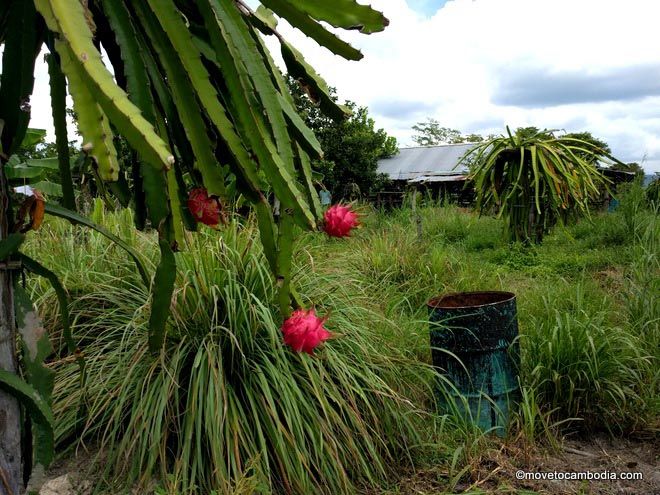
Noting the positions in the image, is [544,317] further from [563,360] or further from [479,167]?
[479,167]

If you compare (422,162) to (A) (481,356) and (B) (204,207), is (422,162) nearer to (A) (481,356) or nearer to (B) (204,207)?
(A) (481,356)

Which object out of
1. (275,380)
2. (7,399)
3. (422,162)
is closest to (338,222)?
(7,399)

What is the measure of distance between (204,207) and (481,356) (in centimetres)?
221

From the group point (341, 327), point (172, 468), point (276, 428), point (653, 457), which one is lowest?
point (653, 457)

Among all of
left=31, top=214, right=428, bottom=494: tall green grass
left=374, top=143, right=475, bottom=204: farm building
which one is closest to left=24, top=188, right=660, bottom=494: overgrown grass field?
left=31, top=214, right=428, bottom=494: tall green grass

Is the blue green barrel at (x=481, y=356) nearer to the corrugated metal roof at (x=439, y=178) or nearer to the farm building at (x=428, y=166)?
the corrugated metal roof at (x=439, y=178)

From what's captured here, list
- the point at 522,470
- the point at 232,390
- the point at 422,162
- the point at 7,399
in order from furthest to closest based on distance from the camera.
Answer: the point at 422,162
the point at 522,470
the point at 232,390
the point at 7,399

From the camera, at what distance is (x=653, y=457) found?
3277mm

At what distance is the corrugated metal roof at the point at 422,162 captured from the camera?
22.2 m

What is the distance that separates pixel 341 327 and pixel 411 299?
90.1 inches

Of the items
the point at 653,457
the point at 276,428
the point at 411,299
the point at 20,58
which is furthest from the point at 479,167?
the point at 20,58

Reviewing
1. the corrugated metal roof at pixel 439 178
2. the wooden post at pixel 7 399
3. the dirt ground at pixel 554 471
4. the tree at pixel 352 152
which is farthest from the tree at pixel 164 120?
the corrugated metal roof at pixel 439 178

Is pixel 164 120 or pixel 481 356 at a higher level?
pixel 164 120

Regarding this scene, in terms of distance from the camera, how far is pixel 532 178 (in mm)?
7789
